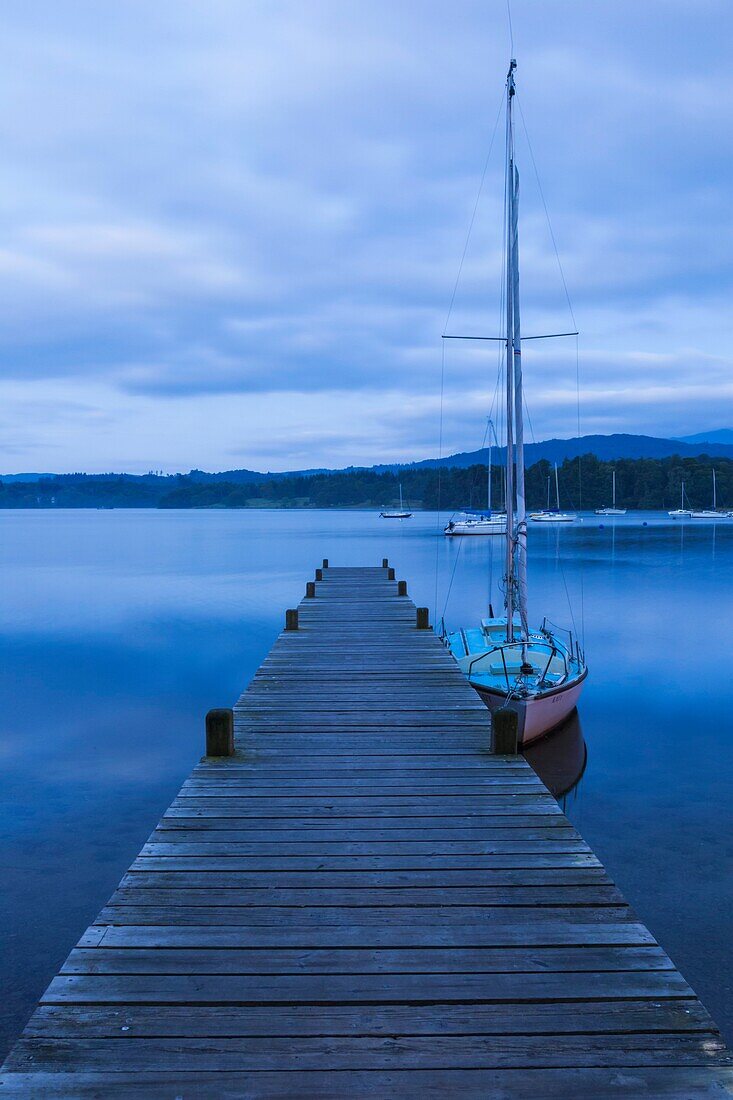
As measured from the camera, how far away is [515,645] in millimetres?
14383

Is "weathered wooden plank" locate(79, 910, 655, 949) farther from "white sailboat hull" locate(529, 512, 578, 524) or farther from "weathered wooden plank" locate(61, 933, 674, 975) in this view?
"white sailboat hull" locate(529, 512, 578, 524)

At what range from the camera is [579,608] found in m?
33.0

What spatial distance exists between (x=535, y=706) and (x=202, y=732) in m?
7.35

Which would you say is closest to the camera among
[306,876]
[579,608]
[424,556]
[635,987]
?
[635,987]

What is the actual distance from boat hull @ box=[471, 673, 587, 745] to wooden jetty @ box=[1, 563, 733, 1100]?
503cm

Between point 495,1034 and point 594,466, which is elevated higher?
point 594,466

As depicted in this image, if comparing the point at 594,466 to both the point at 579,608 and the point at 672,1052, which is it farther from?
the point at 672,1052

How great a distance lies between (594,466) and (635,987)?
569ft

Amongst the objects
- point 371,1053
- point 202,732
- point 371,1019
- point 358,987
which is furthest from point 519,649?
point 371,1053

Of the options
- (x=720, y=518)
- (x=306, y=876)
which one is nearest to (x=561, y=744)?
(x=306, y=876)

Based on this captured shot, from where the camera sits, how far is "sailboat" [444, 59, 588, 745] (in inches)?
496

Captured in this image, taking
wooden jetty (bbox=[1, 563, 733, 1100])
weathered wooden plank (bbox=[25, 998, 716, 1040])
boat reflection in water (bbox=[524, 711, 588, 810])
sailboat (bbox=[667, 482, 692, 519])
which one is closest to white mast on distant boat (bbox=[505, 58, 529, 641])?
boat reflection in water (bbox=[524, 711, 588, 810])

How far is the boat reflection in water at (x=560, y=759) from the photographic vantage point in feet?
41.1

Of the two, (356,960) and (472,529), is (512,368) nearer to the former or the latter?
(356,960)
